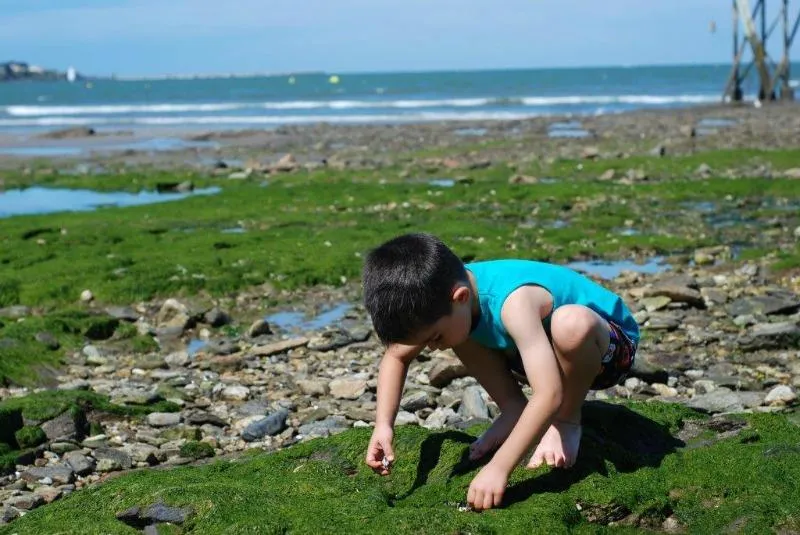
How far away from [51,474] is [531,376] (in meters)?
3.41

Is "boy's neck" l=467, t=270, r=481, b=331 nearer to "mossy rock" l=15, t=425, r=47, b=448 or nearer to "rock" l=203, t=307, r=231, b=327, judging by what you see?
"mossy rock" l=15, t=425, r=47, b=448

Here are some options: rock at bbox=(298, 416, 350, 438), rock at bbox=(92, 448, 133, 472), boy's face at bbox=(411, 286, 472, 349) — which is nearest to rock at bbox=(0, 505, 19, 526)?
rock at bbox=(92, 448, 133, 472)

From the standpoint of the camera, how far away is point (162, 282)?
44.7ft

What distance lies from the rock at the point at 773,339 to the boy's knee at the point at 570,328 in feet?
16.6

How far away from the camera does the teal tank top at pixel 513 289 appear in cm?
516

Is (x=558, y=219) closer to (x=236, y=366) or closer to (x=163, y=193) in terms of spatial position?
(x=236, y=366)

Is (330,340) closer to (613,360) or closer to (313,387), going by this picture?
(313,387)

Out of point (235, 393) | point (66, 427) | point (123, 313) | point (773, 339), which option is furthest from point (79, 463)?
point (773, 339)

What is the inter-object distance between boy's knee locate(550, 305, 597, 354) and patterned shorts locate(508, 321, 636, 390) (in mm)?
357

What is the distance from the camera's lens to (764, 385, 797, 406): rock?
771 centimetres

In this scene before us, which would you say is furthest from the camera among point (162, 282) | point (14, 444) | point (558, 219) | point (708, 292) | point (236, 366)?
point (558, 219)

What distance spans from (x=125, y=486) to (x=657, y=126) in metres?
38.5

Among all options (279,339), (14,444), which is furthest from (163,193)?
(14,444)

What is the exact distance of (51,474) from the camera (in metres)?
6.80
